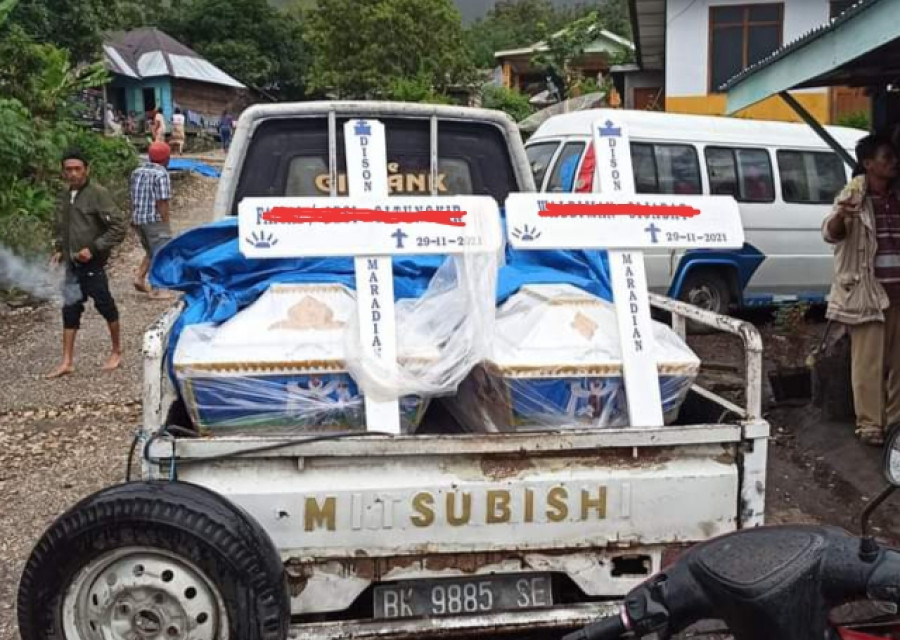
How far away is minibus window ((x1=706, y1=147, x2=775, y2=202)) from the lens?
961 cm

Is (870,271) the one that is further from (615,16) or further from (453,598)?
(615,16)

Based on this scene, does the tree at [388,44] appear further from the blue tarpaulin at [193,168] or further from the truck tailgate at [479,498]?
the truck tailgate at [479,498]

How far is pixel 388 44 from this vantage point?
121 ft

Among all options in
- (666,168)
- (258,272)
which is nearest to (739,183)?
(666,168)

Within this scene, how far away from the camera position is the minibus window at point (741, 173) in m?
9.61

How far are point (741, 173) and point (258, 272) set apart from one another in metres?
7.29

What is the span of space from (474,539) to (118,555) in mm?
1053

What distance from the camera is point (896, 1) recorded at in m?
4.42

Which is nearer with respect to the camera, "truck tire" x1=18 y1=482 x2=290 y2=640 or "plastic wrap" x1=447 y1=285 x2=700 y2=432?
"truck tire" x1=18 y1=482 x2=290 y2=640

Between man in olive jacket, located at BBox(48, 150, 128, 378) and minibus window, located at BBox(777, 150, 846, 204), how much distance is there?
670 cm

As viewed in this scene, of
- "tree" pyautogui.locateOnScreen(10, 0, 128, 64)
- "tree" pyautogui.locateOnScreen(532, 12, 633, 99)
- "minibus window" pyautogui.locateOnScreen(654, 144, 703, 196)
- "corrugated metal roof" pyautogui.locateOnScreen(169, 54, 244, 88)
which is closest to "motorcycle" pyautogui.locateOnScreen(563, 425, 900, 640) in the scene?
"minibus window" pyautogui.locateOnScreen(654, 144, 703, 196)

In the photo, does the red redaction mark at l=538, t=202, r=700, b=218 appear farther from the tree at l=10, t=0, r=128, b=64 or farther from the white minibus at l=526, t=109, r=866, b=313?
the tree at l=10, t=0, r=128, b=64

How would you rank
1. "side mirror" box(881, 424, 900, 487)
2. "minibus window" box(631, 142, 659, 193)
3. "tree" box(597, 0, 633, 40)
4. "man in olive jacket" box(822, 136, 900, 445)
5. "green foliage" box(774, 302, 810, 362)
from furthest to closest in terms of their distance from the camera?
"tree" box(597, 0, 633, 40) → "minibus window" box(631, 142, 659, 193) → "green foliage" box(774, 302, 810, 362) → "man in olive jacket" box(822, 136, 900, 445) → "side mirror" box(881, 424, 900, 487)

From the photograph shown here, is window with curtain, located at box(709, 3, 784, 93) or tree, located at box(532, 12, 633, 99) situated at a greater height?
tree, located at box(532, 12, 633, 99)
